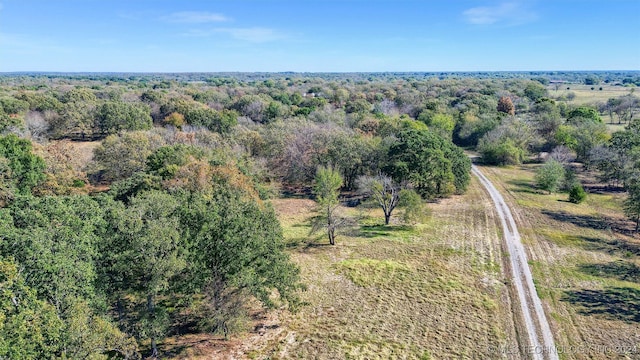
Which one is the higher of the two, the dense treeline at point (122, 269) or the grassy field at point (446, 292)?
the dense treeline at point (122, 269)

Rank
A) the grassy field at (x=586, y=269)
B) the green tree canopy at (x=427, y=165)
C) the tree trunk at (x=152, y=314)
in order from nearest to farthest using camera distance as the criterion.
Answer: the tree trunk at (x=152, y=314)
the grassy field at (x=586, y=269)
the green tree canopy at (x=427, y=165)

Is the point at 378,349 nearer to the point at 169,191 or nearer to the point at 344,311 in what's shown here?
the point at 344,311

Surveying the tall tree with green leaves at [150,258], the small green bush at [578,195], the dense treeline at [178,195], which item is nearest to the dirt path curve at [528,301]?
the dense treeline at [178,195]

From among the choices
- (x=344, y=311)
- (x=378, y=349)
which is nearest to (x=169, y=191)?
(x=344, y=311)

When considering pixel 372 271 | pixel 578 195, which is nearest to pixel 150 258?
pixel 372 271

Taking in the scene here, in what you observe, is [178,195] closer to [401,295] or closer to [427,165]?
[401,295]

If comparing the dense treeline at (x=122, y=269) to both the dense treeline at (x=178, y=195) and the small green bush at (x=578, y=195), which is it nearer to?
the dense treeline at (x=178, y=195)
